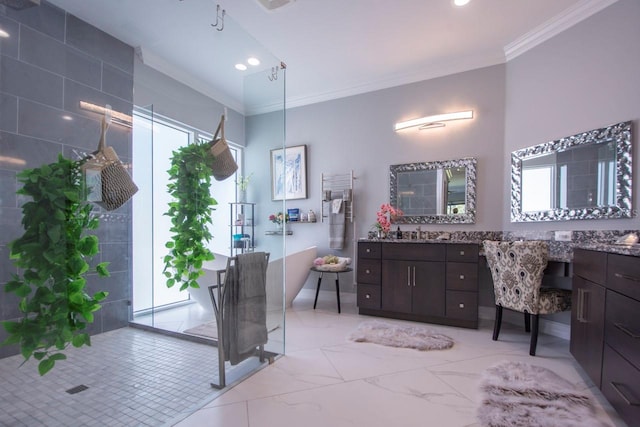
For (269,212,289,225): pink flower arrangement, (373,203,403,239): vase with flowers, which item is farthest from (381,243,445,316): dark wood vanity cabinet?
(269,212,289,225): pink flower arrangement

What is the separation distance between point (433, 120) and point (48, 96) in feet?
10.6

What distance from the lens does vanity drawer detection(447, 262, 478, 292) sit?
276 cm

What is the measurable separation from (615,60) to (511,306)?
201cm

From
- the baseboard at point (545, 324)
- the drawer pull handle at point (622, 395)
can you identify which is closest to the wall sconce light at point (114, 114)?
the drawer pull handle at point (622, 395)

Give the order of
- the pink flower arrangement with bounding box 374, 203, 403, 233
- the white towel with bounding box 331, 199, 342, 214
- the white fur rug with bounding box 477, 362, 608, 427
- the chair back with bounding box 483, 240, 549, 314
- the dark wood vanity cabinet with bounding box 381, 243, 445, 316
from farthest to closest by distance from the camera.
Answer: the white towel with bounding box 331, 199, 342, 214
the pink flower arrangement with bounding box 374, 203, 403, 233
the dark wood vanity cabinet with bounding box 381, 243, 445, 316
the chair back with bounding box 483, 240, 549, 314
the white fur rug with bounding box 477, 362, 608, 427

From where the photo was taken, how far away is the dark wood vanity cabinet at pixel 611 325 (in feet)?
4.22

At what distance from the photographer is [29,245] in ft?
3.66

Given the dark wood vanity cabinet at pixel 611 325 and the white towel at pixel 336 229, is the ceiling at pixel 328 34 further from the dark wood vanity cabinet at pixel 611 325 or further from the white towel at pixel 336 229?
the dark wood vanity cabinet at pixel 611 325

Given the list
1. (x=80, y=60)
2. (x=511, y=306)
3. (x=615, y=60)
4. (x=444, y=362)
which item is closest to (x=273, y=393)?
(x=444, y=362)

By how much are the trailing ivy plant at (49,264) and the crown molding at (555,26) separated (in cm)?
362

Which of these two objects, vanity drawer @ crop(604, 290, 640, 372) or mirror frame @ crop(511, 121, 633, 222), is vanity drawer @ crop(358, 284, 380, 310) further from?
vanity drawer @ crop(604, 290, 640, 372)

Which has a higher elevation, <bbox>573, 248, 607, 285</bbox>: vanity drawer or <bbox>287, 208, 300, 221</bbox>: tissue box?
<bbox>287, 208, 300, 221</bbox>: tissue box

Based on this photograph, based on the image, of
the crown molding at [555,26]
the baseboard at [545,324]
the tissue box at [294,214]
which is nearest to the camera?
the crown molding at [555,26]

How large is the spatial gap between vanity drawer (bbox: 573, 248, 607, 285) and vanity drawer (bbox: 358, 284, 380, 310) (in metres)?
1.68
